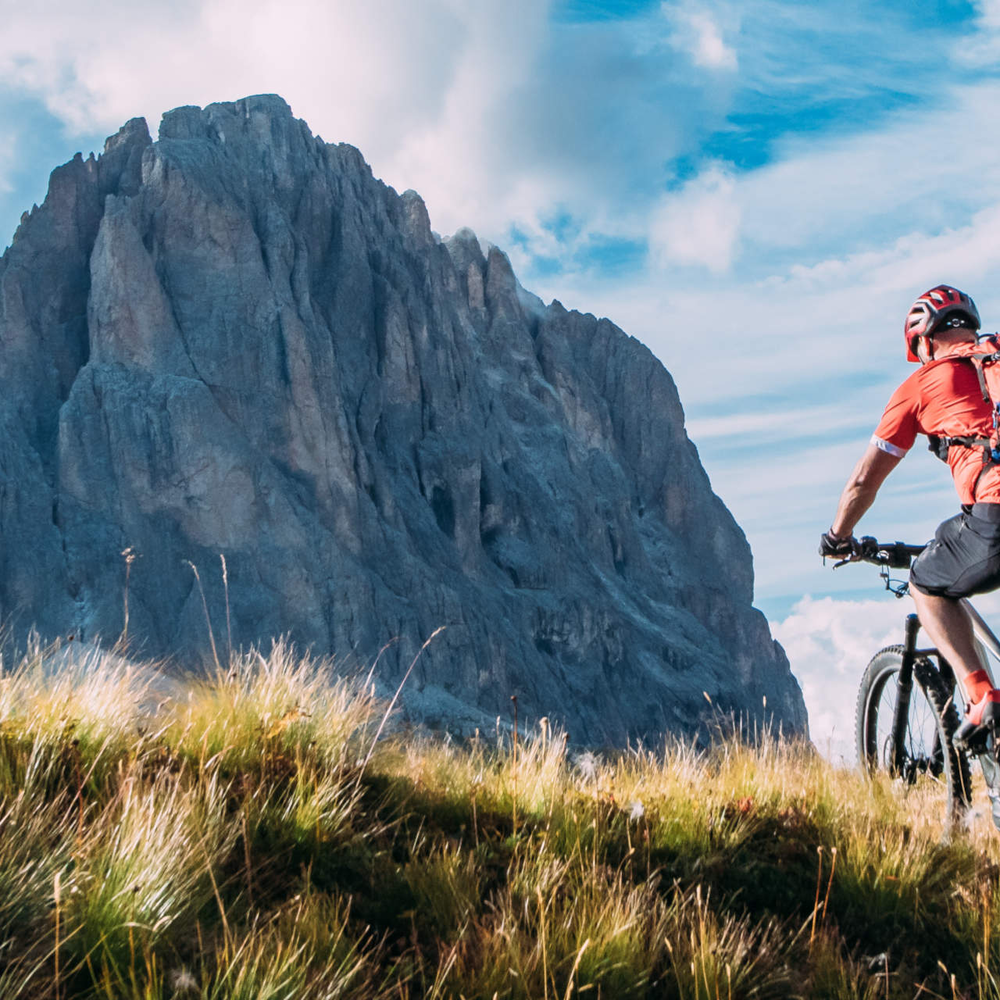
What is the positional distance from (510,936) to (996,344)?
3.52 m

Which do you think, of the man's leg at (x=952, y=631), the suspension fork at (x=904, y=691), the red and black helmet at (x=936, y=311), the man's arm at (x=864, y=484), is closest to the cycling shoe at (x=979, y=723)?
the man's leg at (x=952, y=631)

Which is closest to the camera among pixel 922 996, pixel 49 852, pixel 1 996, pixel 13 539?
pixel 1 996

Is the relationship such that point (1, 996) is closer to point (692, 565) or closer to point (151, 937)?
point (151, 937)

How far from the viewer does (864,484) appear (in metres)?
4.91

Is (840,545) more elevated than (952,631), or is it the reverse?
(840,545)

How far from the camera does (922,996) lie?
3332mm

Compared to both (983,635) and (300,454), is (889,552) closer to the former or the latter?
(983,635)

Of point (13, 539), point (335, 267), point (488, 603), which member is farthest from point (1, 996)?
point (335, 267)

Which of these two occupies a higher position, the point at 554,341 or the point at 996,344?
the point at 554,341

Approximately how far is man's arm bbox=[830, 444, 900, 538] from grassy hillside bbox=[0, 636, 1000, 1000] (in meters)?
1.56

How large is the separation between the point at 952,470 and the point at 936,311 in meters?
0.85

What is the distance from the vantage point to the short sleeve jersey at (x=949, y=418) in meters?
4.47

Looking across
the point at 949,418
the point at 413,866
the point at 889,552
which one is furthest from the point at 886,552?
the point at 413,866

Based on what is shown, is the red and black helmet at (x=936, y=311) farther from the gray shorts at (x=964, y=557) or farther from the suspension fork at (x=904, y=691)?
the suspension fork at (x=904, y=691)
